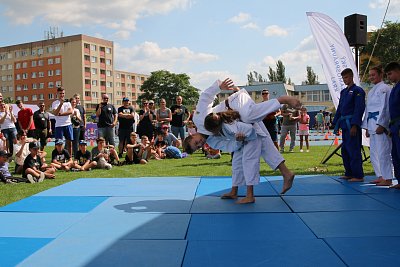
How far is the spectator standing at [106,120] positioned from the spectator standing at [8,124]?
2062 millimetres

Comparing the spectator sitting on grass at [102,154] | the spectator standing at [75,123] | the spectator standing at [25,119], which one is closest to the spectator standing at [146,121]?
the spectator standing at [75,123]

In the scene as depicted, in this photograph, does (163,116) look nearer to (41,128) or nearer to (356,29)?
(41,128)

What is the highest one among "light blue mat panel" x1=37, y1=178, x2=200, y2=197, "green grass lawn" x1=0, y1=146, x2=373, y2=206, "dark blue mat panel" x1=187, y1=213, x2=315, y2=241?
"dark blue mat panel" x1=187, y1=213, x2=315, y2=241

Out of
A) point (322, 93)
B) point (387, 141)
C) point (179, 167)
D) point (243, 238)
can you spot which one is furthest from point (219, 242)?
point (322, 93)

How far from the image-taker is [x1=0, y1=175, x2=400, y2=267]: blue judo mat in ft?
8.89

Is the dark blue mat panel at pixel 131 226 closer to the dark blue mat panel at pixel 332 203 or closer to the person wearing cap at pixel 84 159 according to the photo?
the dark blue mat panel at pixel 332 203

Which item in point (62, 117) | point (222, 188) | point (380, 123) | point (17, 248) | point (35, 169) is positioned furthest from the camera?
point (62, 117)

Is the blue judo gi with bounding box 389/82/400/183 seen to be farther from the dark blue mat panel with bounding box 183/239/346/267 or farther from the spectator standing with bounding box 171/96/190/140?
the spectator standing with bounding box 171/96/190/140

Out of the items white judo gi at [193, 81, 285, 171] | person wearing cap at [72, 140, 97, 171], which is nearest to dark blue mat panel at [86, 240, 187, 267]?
white judo gi at [193, 81, 285, 171]

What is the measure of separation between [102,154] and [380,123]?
574 centimetres

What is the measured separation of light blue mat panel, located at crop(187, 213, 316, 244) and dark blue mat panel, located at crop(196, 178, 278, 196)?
1.14m

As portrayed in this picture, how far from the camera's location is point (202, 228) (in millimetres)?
3463

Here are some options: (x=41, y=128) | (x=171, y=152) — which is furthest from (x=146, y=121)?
(x=41, y=128)

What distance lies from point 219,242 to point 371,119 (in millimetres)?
3597
